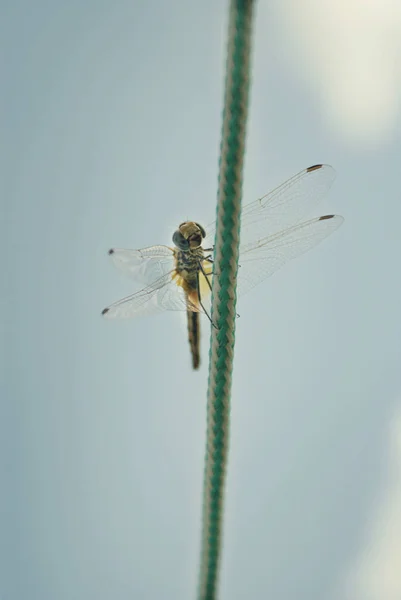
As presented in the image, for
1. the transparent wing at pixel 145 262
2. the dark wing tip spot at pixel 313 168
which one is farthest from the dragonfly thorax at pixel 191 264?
the dark wing tip spot at pixel 313 168

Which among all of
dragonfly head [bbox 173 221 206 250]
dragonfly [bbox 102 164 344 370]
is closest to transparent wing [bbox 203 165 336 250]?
dragonfly [bbox 102 164 344 370]

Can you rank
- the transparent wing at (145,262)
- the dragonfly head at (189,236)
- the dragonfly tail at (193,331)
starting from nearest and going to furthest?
the dragonfly head at (189,236), the transparent wing at (145,262), the dragonfly tail at (193,331)

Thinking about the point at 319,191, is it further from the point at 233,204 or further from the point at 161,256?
the point at 233,204

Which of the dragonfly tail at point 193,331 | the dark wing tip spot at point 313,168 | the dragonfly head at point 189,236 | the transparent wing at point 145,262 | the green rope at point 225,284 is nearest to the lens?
the green rope at point 225,284

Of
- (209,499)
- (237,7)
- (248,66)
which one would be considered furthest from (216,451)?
(237,7)

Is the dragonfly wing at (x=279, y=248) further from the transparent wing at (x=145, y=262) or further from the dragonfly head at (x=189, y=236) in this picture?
the transparent wing at (x=145, y=262)

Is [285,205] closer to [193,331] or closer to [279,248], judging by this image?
[279,248]

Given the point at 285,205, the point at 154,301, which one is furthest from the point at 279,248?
the point at 154,301

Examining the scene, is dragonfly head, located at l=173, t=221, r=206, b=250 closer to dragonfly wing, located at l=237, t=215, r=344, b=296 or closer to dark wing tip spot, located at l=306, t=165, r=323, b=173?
dragonfly wing, located at l=237, t=215, r=344, b=296
